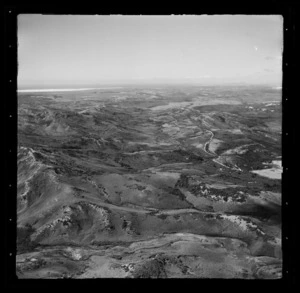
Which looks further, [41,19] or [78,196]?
[78,196]

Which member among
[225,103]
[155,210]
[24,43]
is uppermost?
[24,43]


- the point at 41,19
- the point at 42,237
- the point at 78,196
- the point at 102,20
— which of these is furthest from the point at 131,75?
the point at 42,237

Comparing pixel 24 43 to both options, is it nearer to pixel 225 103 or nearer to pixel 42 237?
pixel 42 237

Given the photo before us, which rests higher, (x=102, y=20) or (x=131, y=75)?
(x=102, y=20)

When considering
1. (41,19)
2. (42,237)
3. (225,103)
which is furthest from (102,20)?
(42,237)
